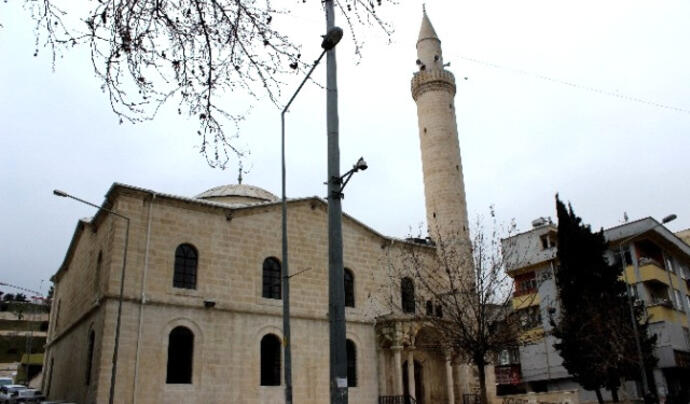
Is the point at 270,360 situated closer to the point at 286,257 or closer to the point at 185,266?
the point at 185,266

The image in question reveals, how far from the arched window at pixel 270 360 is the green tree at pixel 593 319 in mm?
12039

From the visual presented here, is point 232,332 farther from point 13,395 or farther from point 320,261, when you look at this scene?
point 13,395

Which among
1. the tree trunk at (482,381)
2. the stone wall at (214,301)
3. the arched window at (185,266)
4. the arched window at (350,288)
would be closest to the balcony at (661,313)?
the stone wall at (214,301)

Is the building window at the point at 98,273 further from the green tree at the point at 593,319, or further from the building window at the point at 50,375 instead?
the green tree at the point at 593,319

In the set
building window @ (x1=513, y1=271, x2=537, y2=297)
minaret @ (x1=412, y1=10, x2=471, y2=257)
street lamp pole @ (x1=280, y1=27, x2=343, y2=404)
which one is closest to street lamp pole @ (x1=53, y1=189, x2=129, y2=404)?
street lamp pole @ (x1=280, y1=27, x2=343, y2=404)

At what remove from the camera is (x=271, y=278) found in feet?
75.5

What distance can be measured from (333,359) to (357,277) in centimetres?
1904

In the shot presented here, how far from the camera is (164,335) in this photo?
19656mm

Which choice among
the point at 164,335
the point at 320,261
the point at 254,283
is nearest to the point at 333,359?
the point at 164,335

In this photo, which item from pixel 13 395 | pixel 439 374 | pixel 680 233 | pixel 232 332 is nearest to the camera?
pixel 232 332

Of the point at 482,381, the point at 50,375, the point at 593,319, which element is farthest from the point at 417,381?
the point at 50,375

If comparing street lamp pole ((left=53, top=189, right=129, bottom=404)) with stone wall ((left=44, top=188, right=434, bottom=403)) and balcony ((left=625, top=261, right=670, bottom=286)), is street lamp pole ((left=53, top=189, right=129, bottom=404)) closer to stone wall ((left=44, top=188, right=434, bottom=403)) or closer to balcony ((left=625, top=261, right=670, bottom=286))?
stone wall ((left=44, top=188, right=434, bottom=403))

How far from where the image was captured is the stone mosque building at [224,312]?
63.7 feet

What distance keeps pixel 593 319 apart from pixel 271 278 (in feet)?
42.7
